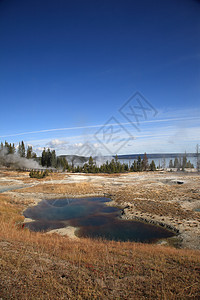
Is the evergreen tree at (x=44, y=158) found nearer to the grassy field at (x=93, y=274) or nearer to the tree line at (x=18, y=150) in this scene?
the tree line at (x=18, y=150)

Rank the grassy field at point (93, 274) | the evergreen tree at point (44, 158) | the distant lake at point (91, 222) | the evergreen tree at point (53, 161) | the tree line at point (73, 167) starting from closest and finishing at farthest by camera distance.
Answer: the grassy field at point (93, 274) → the distant lake at point (91, 222) → the tree line at point (73, 167) → the evergreen tree at point (53, 161) → the evergreen tree at point (44, 158)

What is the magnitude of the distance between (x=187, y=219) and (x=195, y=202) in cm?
908

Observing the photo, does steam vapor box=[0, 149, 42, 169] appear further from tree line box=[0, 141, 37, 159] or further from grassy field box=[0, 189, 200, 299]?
grassy field box=[0, 189, 200, 299]

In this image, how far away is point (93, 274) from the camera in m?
6.43

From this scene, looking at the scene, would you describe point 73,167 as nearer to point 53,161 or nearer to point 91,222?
point 53,161

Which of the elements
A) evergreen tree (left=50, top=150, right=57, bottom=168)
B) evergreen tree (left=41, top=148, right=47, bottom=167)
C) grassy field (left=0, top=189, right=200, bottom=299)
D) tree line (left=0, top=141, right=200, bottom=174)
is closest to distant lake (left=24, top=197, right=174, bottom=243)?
grassy field (left=0, top=189, right=200, bottom=299)

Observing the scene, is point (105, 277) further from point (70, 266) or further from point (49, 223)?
point (49, 223)

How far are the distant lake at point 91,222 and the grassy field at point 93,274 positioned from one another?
296 inches

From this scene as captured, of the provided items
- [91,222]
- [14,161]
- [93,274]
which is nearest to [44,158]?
[14,161]

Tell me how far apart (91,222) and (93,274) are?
14499 mm

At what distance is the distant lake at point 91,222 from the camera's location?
16.2 metres

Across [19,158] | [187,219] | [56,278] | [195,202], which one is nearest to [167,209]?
[187,219]

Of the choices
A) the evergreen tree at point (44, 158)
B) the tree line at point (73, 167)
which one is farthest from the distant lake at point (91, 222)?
the evergreen tree at point (44, 158)

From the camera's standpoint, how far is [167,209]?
23391mm
